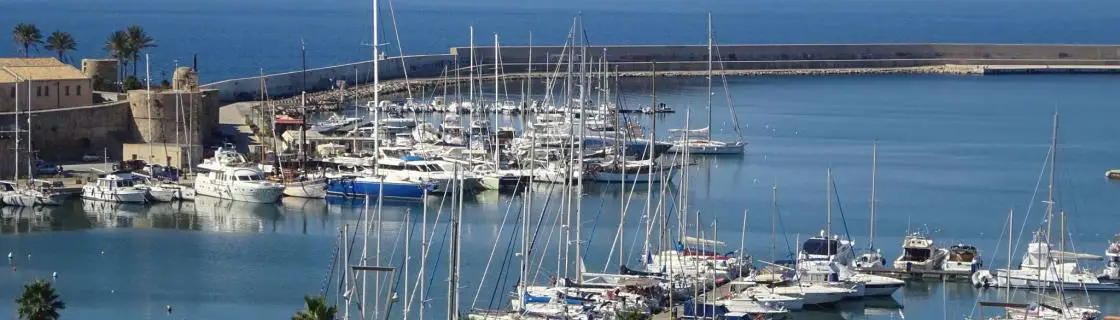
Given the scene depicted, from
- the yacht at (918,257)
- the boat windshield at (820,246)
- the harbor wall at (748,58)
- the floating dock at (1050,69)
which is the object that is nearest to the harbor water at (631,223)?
the yacht at (918,257)

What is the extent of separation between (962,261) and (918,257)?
0.70 metres

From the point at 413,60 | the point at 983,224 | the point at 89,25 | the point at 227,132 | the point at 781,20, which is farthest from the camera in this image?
the point at 781,20

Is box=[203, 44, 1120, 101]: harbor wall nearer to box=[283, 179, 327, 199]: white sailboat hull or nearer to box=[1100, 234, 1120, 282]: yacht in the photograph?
box=[283, 179, 327, 199]: white sailboat hull

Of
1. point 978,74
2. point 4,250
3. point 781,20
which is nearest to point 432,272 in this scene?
point 4,250

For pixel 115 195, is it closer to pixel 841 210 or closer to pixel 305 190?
pixel 305 190

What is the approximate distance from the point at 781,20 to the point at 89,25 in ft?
235

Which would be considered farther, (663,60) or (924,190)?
(663,60)

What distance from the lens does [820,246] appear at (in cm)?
3281

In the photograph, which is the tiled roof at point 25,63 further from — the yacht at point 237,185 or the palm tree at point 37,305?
→ the palm tree at point 37,305

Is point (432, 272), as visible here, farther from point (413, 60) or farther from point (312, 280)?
point (413, 60)

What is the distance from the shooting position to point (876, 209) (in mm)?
43406

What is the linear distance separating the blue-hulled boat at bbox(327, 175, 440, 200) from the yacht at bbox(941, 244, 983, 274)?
12197mm

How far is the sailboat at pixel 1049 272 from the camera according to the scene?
3170cm

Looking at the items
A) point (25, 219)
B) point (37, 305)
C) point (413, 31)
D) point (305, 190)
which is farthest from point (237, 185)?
point (413, 31)
